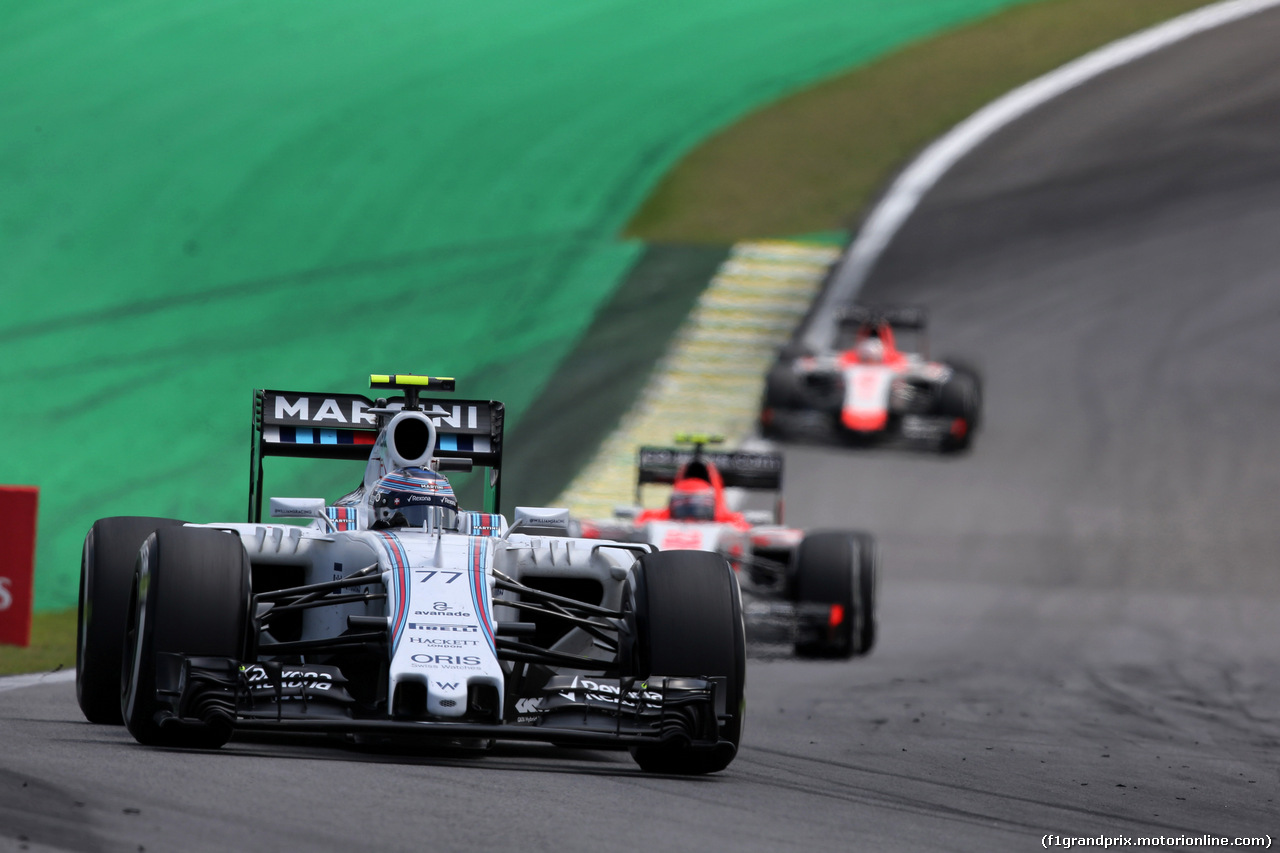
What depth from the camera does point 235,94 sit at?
38.0m

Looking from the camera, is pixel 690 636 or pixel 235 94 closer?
pixel 690 636

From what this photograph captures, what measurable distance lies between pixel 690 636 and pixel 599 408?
18.4 m

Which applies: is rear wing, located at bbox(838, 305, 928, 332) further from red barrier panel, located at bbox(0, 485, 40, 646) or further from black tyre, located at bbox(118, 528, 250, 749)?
black tyre, located at bbox(118, 528, 250, 749)

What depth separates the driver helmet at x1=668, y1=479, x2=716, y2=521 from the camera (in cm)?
1773

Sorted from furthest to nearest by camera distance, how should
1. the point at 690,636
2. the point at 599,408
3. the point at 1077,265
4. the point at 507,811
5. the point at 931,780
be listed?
1. the point at 1077,265
2. the point at 599,408
3. the point at 931,780
4. the point at 690,636
5. the point at 507,811

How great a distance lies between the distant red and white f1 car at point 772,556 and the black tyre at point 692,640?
7.59 meters

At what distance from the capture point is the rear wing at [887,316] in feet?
85.1

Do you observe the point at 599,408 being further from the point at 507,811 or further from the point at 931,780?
the point at 507,811

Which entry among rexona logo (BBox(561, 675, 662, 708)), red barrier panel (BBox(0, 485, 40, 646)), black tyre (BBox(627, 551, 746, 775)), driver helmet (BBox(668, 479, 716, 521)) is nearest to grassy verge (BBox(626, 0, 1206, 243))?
driver helmet (BBox(668, 479, 716, 521))

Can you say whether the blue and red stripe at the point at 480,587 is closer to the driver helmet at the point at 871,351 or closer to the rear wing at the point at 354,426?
the rear wing at the point at 354,426

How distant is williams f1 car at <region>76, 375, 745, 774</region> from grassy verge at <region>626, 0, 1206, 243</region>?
79.6 ft

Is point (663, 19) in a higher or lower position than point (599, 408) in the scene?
higher

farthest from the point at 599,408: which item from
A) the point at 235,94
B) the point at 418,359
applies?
→ the point at 235,94

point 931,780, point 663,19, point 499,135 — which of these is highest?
point 663,19
